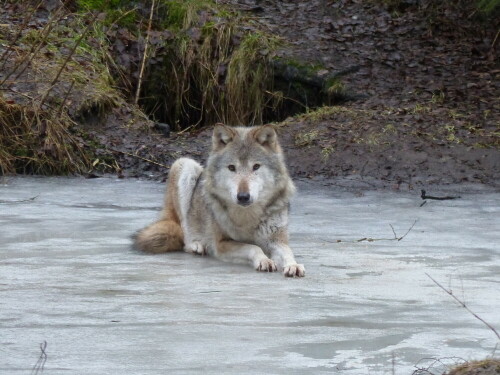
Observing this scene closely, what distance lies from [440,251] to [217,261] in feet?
5.37

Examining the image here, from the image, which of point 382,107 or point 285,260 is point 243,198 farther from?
point 382,107

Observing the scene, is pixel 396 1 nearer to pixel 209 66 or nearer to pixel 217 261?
pixel 209 66

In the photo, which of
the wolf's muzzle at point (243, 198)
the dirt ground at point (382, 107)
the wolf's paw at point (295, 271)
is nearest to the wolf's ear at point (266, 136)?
the wolf's muzzle at point (243, 198)

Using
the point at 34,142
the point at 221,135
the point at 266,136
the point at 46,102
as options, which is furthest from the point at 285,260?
the point at 46,102

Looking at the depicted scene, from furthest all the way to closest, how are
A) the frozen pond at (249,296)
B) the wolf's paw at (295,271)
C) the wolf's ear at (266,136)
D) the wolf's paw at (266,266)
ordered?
the wolf's ear at (266,136) → the wolf's paw at (266,266) → the wolf's paw at (295,271) → the frozen pond at (249,296)

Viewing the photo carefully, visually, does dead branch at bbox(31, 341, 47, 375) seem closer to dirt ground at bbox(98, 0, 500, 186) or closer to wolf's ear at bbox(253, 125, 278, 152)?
wolf's ear at bbox(253, 125, 278, 152)

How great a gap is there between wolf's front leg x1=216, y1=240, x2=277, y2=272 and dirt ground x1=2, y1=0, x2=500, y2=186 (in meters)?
4.07

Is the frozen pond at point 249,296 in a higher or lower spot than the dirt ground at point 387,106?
lower

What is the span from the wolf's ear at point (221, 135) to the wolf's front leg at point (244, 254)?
72 cm

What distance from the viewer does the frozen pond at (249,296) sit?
4074mm

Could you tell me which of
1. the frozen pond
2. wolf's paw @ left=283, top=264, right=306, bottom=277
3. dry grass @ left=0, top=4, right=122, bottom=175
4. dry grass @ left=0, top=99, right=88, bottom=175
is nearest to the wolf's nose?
the frozen pond

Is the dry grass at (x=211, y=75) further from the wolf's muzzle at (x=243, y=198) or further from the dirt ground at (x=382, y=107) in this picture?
the wolf's muzzle at (x=243, y=198)

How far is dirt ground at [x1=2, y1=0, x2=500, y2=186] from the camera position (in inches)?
433

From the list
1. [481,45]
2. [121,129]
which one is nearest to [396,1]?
[481,45]
